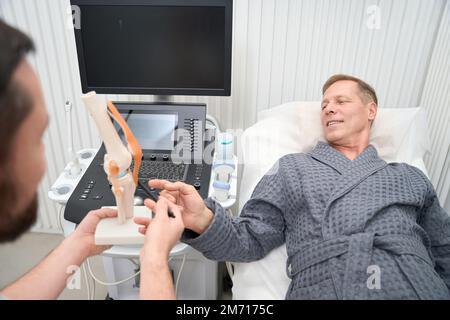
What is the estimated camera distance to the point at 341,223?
1122 millimetres

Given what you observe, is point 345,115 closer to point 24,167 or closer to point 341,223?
point 341,223

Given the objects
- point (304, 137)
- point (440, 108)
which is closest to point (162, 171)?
point (304, 137)

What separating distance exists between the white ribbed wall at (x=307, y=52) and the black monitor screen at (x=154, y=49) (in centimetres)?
32

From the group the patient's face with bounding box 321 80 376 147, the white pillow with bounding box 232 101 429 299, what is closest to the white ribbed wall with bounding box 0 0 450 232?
the white pillow with bounding box 232 101 429 299

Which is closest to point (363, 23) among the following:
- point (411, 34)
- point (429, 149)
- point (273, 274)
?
point (411, 34)

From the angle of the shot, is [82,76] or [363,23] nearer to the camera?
[82,76]

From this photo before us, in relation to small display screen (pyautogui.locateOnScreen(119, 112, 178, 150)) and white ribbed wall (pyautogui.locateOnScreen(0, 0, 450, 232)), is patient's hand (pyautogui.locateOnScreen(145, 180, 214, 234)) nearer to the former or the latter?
small display screen (pyautogui.locateOnScreen(119, 112, 178, 150))

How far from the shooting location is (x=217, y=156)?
1421 millimetres

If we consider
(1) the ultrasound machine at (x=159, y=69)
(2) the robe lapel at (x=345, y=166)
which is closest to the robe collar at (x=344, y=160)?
(2) the robe lapel at (x=345, y=166)

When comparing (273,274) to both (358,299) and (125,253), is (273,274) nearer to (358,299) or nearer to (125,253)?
(358,299)

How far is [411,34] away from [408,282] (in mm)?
1080

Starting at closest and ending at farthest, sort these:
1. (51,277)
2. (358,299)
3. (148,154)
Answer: (51,277)
(358,299)
(148,154)

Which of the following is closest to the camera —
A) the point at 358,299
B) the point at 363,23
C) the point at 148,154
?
the point at 358,299

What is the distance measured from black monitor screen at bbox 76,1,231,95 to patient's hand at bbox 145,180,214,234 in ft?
1.64
